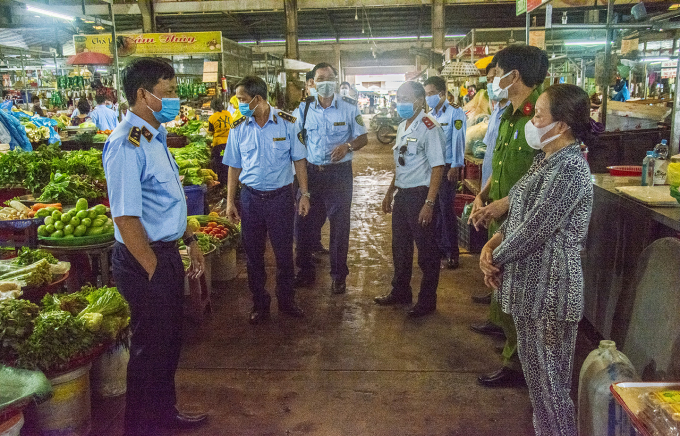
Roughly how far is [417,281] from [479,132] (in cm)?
286

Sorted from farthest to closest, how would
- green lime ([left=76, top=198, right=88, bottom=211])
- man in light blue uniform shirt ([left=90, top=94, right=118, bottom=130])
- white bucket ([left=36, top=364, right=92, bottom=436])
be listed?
man in light blue uniform shirt ([left=90, top=94, right=118, bottom=130])
green lime ([left=76, top=198, right=88, bottom=211])
white bucket ([left=36, top=364, right=92, bottom=436])

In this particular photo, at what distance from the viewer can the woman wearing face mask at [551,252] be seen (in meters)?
2.35

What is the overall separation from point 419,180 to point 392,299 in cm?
114

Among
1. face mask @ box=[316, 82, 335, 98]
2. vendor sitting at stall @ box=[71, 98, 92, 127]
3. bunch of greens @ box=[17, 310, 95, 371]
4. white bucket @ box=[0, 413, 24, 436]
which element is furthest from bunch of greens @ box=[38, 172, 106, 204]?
vendor sitting at stall @ box=[71, 98, 92, 127]

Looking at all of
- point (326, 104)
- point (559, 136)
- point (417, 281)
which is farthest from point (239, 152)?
point (559, 136)

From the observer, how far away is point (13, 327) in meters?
2.78

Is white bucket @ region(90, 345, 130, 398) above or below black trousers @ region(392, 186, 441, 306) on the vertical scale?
below

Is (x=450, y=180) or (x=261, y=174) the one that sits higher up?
(x=261, y=174)

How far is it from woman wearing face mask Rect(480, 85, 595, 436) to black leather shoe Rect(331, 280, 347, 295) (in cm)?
276

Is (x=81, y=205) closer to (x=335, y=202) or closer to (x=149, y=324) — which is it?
(x=149, y=324)

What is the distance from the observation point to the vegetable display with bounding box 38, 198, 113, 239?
12.8ft

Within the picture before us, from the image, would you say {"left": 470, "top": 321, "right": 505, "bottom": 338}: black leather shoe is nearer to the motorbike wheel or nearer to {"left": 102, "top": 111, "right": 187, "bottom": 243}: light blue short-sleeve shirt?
{"left": 102, "top": 111, "right": 187, "bottom": 243}: light blue short-sleeve shirt

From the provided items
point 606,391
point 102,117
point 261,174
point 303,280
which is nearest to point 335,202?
point 303,280

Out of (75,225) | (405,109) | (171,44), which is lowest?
(75,225)
